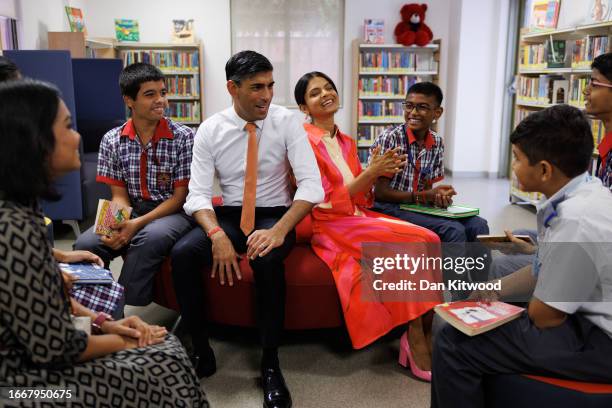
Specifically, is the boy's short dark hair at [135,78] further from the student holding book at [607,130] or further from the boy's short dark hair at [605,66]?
the boy's short dark hair at [605,66]

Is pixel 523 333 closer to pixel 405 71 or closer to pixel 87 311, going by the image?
pixel 87 311

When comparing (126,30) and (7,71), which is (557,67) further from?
(126,30)

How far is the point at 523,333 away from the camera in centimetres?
143

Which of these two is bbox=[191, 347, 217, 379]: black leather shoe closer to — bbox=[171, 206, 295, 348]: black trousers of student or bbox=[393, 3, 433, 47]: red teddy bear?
bbox=[171, 206, 295, 348]: black trousers of student

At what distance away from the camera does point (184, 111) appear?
7.14 meters

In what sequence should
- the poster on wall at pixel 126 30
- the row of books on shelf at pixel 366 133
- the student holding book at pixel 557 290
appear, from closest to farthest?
the student holding book at pixel 557 290, the poster on wall at pixel 126 30, the row of books on shelf at pixel 366 133

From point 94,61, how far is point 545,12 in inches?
163

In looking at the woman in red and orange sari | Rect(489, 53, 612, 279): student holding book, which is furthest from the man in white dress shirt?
Rect(489, 53, 612, 279): student holding book

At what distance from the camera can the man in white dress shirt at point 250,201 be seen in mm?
2000

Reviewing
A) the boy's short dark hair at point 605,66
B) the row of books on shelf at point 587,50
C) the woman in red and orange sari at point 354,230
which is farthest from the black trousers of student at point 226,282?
the row of books on shelf at point 587,50

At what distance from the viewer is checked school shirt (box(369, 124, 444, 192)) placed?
2.74 meters

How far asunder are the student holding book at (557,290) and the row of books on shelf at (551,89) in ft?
10.8

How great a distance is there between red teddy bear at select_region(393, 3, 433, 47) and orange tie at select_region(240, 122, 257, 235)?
5136 mm

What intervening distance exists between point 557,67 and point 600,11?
56 centimetres
